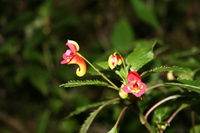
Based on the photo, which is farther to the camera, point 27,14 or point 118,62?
point 27,14

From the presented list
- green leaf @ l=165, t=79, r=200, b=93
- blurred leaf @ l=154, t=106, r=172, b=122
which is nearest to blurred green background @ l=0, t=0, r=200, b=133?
blurred leaf @ l=154, t=106, r=172, b=122

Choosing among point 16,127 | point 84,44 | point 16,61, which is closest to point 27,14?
point 16,61

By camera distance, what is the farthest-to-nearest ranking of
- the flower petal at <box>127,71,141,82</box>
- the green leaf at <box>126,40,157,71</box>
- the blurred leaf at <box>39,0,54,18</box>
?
the blurred leaf at <box>39,0,54,18</box> → the green leaf at <box>126,40,157,71</box> → the flower petal at <box>127,71,141,82</box>

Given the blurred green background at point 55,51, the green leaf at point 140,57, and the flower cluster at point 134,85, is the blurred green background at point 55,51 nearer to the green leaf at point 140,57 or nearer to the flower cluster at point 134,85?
the green leaf at point 140,57

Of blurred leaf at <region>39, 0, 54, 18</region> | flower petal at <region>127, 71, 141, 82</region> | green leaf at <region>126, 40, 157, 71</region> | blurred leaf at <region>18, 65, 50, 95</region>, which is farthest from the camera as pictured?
blurred leaf at <region>39, 0, 54, 18</region>

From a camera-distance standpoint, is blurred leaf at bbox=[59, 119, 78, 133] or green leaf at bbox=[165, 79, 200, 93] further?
blurred leaf at bbox=[59, 119, 78, 133]

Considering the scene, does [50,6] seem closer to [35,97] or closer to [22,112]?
[35,97]

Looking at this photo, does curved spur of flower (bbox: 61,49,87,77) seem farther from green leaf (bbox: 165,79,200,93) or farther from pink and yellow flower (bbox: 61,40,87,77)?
green leaf (bbox: 165,79,200,93)
